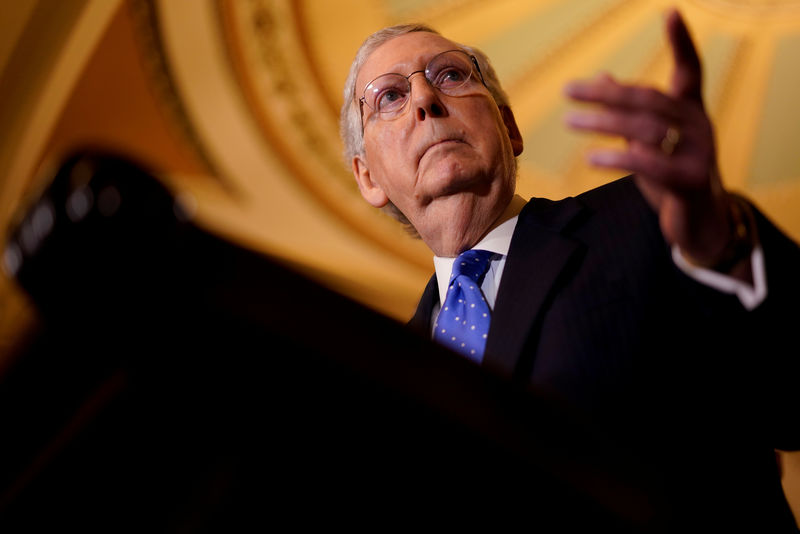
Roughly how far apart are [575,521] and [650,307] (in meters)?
0.38

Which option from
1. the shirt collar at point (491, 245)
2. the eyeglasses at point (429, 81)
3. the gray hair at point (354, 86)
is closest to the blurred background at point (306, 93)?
the gray hair at point (354, 86)

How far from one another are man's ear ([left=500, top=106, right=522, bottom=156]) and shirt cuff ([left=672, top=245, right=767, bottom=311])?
20.8 inches

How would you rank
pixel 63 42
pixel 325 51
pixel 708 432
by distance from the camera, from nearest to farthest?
pixel 708 432, pixel 63 42, pixel 325 51

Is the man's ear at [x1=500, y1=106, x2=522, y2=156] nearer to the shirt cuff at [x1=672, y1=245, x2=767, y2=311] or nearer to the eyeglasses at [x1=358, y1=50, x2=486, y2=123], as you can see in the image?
A: the eyeglasses at [x1=358, y1=50, x2=486, y2=123]

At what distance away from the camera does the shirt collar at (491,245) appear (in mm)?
925

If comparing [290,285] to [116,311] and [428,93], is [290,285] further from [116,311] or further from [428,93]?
[428,93]

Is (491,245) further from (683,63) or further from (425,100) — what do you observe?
(683,63)

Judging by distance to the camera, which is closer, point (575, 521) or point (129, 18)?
point (575, 521)

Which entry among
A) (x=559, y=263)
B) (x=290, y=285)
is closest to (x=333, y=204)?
(x=559, y=263)

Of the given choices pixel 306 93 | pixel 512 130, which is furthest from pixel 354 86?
pixel 306 93

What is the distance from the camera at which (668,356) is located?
71 cm

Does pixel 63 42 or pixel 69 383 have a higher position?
pixel 63 42

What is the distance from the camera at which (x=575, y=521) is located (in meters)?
0.38

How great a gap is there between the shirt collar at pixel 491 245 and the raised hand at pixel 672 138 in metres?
0.33
